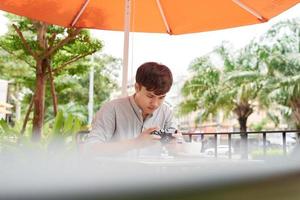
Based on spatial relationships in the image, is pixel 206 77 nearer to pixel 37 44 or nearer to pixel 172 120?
pixel 37 44

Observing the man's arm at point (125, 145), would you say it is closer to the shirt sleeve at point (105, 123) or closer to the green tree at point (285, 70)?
the shirt sleeve at point (105, 123)

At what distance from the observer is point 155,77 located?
3.06 feet

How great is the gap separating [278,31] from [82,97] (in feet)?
23.8

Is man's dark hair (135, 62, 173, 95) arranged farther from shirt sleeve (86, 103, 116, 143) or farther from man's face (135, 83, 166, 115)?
shirt sleeve (86, 103, 116, 143)

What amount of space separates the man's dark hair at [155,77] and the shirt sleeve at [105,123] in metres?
0.14

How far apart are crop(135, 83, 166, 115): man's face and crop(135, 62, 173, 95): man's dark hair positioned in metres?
0.02


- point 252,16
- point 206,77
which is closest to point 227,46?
point 206,77

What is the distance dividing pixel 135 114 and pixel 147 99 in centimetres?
10

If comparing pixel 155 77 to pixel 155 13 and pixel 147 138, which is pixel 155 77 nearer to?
pixel 147 138

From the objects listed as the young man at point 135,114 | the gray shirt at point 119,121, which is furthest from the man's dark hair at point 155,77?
the gray shirt at point 119,121

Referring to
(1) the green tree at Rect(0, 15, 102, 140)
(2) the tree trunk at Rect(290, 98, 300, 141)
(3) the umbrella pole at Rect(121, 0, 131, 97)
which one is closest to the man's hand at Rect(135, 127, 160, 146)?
(3) the umbrella pole at Rect(121, 0, 131, 97)

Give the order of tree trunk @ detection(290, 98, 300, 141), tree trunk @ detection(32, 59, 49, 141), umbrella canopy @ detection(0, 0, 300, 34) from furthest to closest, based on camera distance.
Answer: tree trunk @ detection(290, 98, 300, 141) < tree trunk @ detection(32, 59, 49, 141) < umbrella canopy @ detection(0, 0, 300, 34)

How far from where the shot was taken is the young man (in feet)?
3.02

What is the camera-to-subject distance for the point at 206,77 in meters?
11.8
